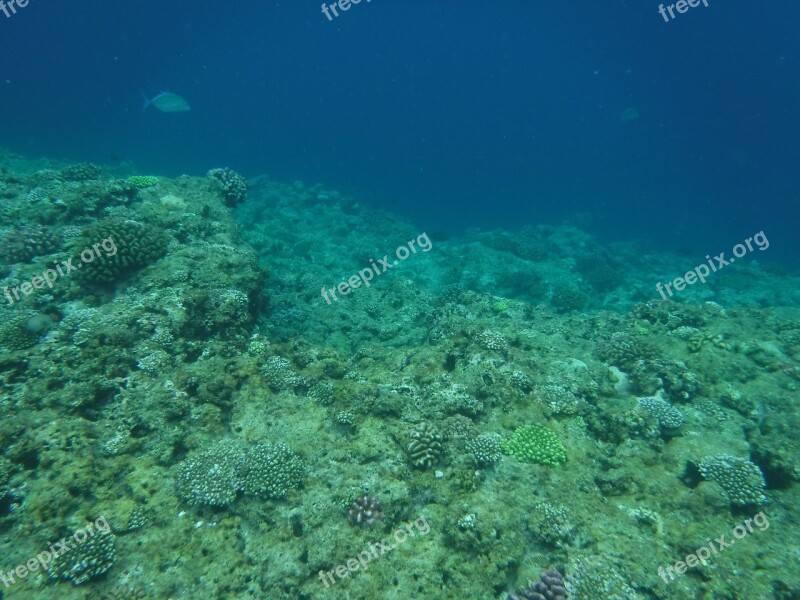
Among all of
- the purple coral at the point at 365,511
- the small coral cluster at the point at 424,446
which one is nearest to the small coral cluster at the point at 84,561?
the purple coral at the point at 365,511

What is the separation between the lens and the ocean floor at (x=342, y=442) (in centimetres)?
510

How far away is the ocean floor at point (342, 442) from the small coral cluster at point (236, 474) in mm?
33

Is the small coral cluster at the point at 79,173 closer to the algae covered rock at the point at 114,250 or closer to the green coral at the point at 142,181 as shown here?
the green coral at the point at 142,181

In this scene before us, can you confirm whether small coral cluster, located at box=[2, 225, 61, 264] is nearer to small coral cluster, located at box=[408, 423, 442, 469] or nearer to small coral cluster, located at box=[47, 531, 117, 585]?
small coral cluster, located at box=[47, 531, 117, 585]

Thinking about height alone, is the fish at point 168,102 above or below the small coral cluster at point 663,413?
above

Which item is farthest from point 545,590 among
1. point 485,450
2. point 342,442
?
point 342,442

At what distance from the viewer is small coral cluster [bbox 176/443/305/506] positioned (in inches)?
220

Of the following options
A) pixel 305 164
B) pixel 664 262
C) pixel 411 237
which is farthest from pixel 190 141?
pixel 664 262

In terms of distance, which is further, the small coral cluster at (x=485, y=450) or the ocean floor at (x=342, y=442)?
the small coral cluster at (x=485, y=450)

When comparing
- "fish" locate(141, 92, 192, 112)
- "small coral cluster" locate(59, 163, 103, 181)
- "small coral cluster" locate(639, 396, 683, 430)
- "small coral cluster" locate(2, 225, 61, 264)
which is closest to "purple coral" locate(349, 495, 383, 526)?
"small coral cluster" locate(639, 396, 683, 430)

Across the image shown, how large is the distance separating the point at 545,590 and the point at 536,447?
228cm

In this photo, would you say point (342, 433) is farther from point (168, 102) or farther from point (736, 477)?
point (168, 102)

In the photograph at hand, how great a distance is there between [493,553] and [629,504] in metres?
2.51

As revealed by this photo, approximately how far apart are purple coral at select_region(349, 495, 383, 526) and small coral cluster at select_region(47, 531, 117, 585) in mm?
3070
